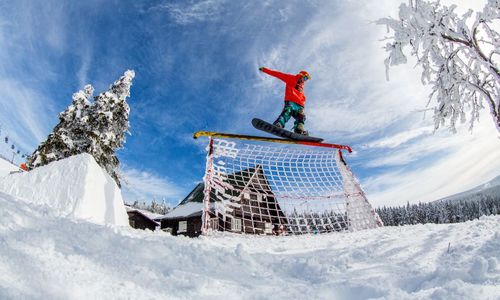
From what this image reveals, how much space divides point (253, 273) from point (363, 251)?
164 centimetres

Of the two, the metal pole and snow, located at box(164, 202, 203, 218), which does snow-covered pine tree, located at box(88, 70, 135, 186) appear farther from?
the metal pole

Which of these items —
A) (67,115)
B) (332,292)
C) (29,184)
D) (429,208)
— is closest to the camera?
(332,292)

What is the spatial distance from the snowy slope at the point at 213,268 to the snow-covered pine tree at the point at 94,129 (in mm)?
18365

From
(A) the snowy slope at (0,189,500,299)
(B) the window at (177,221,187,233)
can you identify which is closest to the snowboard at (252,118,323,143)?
(A) the snowy slope at (0,189,500,299)

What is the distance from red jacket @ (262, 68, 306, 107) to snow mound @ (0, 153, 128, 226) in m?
5.75

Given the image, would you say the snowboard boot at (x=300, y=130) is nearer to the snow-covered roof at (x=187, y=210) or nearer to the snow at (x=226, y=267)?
the snow at (x=226, y=267)

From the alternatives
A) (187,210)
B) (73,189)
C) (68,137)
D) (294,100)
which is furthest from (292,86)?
(187,210)

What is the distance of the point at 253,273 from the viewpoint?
11.5 feet

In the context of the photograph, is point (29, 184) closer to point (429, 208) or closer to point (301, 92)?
point (301, 92)

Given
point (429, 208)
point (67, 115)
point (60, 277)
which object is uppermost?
point (429, 208)

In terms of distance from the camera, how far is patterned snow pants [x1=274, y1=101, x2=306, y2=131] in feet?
31.6

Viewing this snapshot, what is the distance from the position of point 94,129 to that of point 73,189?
55.5 feet

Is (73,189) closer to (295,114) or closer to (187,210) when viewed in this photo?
(295,114)

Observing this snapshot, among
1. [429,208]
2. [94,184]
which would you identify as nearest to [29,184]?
[94,184]
